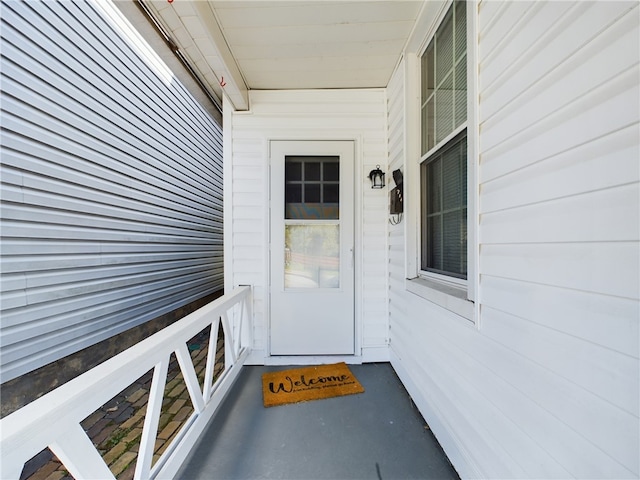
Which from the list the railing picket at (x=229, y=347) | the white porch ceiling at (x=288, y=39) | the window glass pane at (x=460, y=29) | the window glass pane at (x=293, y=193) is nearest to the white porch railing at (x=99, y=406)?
the railing picket at (x=229, y=347)

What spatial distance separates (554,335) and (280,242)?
2.16 metres

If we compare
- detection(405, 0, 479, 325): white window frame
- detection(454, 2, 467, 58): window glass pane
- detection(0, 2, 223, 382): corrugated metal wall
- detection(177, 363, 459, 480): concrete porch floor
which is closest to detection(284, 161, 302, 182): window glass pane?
detection(405, 0, 479, 325): white window frame

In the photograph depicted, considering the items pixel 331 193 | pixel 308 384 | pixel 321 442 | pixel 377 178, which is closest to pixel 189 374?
pixel 321 442

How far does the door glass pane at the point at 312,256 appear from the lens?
2629 mm

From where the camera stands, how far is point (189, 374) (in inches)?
59.1

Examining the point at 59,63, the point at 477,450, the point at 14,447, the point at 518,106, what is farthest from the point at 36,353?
the point at 518,106

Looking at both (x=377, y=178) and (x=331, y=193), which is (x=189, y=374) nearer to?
(x=331, y=193)

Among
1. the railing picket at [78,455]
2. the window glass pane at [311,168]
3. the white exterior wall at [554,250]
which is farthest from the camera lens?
the window glass pane at [311,168]

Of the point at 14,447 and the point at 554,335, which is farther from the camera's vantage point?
the point at 554,335

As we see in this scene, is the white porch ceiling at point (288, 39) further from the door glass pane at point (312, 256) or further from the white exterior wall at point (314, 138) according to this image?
the door glass pane at point (312, 256)

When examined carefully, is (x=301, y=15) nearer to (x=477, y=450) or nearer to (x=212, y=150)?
(x=477, y=450)

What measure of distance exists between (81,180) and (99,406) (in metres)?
2.21

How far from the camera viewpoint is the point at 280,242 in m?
2.62

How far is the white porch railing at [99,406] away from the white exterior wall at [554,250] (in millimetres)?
1435
